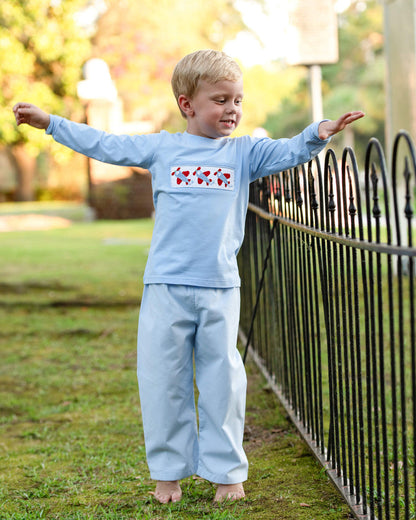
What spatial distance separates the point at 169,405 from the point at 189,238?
663mm

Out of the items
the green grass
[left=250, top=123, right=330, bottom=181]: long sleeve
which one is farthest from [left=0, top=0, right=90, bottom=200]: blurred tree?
[left=250, top=123, right=330, bottom=181]: long sleeve

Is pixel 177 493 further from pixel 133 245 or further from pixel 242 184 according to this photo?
pixel 133 245

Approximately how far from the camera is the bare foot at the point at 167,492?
3.14 m

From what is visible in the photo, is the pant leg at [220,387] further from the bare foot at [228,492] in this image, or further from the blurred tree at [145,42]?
the blurred tree at [145,42]

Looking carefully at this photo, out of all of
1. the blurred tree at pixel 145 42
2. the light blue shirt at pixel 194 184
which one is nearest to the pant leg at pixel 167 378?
the light blue shirt at pixel 194 184

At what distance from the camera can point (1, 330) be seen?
24.9ft

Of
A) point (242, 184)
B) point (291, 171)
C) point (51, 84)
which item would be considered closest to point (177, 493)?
point (242, 184)

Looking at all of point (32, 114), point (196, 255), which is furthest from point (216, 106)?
point (32, 114)

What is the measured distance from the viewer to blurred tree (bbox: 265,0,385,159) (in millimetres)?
45844

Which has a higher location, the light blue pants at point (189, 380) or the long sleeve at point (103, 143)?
the long sleeve at point (103, 143)

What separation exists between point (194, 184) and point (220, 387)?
0.79 m

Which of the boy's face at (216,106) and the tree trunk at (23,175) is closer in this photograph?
the boy's face at (216,106)

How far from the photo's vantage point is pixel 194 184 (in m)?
2.95

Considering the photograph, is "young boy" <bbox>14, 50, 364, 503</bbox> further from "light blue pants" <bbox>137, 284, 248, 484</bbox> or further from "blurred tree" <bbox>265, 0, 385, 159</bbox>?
"blurred tree" <bbox>265, 0, 385, 159</bbox>
